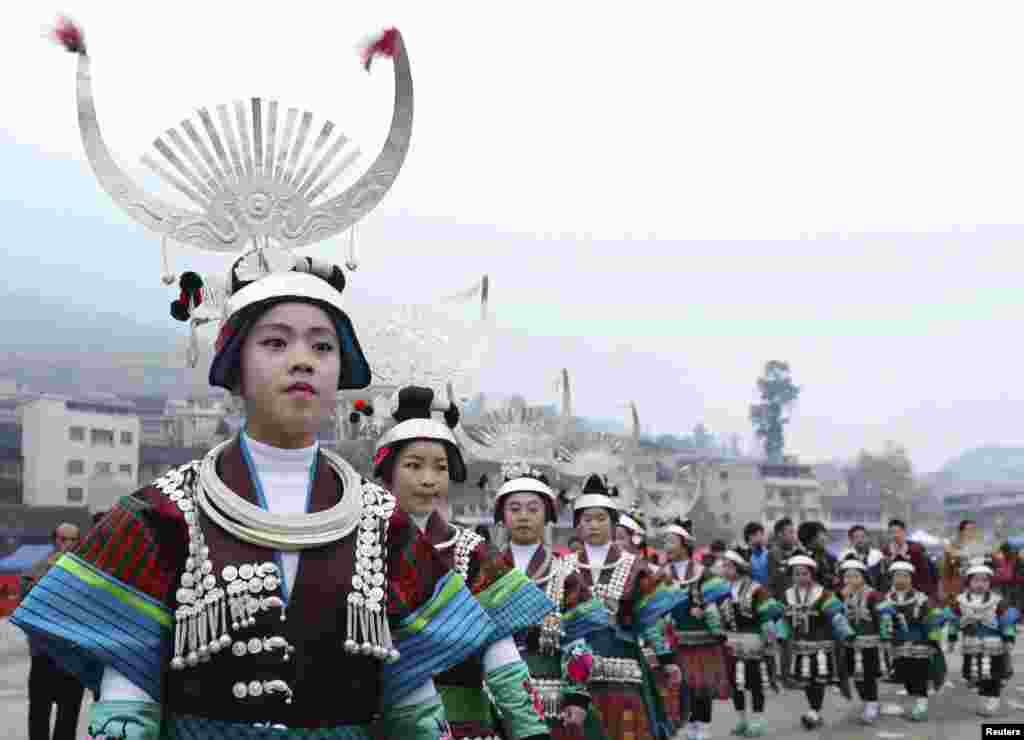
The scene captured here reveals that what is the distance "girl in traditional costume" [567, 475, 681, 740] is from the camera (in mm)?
8312

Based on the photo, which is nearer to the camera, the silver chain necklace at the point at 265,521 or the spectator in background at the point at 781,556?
the silver chain necklace at the point at 265,521

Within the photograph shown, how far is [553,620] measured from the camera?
7012mm

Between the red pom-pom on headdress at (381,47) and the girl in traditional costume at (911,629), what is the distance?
11.5 meters

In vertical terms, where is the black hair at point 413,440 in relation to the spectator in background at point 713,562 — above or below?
above

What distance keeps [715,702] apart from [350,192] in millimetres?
13718

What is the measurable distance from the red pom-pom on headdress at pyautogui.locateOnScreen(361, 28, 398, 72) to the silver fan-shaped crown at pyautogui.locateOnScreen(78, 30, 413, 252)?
1.24 ft

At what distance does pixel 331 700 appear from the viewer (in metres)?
3.41

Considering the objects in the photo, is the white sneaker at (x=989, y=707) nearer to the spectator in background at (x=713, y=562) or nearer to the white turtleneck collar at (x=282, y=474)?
the spectator in background at (x=713, y=562)

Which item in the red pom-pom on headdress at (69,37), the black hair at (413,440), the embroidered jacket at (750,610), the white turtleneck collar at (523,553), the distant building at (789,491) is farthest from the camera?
the distant building at (789,491)

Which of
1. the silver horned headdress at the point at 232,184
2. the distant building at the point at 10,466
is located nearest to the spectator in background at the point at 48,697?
the silver horned headdress at the point at 232,184

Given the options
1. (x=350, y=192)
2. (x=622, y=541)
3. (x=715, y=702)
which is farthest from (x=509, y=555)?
(x=715, y=702)

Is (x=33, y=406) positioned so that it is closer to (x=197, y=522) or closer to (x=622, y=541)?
(x=622, y=541)

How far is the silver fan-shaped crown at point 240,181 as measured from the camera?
14.1 feet

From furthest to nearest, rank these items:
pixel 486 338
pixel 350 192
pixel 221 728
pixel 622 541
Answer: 1. pixel 622 541
2. pixel 486 338
3. pixel 350 192
4. pixel 221 728
